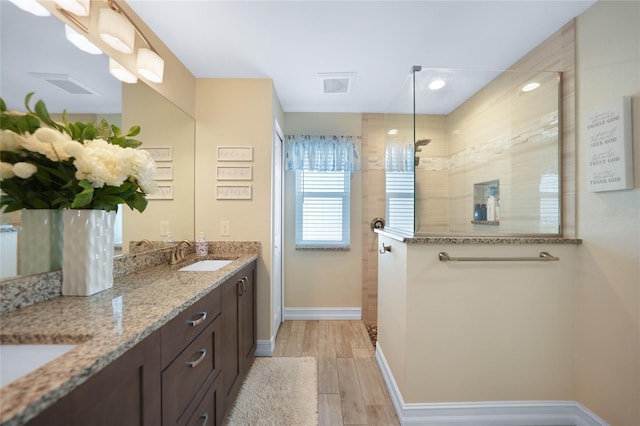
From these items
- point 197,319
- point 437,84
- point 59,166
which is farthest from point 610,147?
point 59,166

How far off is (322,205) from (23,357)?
2594 millimetres

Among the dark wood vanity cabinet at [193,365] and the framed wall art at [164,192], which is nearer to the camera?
the dark wood vanity cabinet at [193,365]

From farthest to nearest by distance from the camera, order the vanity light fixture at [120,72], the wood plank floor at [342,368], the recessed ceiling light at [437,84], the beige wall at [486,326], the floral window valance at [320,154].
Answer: the floral window valance at [320,154] < the recessed ceiling light at [437,84] < the wood plank floor at [342,368] < the beige wall at [486,326] < the vanity light fixture at [120,72]

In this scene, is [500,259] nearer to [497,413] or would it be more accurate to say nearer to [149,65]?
[497,413]

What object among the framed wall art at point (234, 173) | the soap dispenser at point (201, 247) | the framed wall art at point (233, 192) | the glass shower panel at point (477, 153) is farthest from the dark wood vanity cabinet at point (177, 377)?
the glass shower panel at point (477, 153)

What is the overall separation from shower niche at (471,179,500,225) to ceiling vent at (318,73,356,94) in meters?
1.45

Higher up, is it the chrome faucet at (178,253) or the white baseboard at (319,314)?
the chrome faucet at (178,253)

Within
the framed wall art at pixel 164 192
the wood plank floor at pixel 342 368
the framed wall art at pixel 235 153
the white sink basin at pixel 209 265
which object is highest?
the framed wall art at pixel 235 153

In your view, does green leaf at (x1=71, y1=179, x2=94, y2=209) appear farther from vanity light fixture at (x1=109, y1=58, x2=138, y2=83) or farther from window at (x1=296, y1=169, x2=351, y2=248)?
window at (x1=296, y1=169, x2=351, y2=248)

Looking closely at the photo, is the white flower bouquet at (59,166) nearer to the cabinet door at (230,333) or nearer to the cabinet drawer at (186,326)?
the cabinet drawer at (186,326)

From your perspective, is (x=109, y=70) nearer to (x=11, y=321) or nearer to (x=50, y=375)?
(x=11, y=321)

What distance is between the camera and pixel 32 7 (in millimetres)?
1027

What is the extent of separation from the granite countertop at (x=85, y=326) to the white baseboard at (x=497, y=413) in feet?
4.57

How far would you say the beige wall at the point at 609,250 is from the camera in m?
1.29
